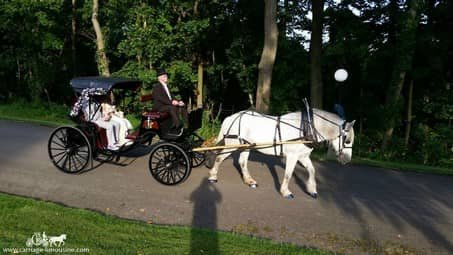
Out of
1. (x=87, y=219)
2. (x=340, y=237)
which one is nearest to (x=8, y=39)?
(x=87, y=219)

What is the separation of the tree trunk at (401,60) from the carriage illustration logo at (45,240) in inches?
559

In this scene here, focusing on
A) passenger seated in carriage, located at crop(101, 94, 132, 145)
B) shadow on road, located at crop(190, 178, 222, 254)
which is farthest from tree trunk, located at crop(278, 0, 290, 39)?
shadow on road, located at crop(190, 178, 222, 254)

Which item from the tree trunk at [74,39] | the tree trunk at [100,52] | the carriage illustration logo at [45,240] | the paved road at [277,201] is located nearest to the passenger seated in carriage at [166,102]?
the paved road at [277,201]

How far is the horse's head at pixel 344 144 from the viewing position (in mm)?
6836

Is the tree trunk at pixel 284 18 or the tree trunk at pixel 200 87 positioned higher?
the tree trunk at pixel 284 18

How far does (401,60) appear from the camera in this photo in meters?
16.7

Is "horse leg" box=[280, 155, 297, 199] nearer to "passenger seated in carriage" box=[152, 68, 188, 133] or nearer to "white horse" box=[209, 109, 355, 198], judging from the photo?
"white horse" box=[209, 109, 355, 198]

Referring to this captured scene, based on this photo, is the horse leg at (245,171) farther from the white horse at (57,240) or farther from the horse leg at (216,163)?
the white horse at (57,240)

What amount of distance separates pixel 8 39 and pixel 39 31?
4335 millimetres

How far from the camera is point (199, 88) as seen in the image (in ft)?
74.1

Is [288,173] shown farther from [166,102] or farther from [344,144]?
[166,102]

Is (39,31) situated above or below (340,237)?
above

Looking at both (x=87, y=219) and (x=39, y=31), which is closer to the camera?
(x=87, y=219)

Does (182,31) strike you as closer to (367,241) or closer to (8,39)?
(8,39)
